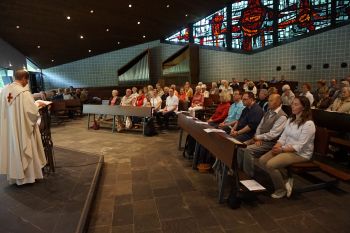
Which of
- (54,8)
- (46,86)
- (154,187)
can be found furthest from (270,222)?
(46,86)

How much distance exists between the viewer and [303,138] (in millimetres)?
2883

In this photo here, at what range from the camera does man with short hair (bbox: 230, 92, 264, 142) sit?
381cm

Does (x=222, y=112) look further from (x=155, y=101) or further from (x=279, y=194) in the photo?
(x=155, y=101)

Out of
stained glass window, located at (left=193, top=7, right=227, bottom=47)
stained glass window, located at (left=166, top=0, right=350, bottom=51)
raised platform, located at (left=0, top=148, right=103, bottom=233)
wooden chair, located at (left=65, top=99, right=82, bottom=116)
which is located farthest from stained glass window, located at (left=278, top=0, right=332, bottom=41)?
raised platform, located at (left=0, top=148, right=103, bottom=233)

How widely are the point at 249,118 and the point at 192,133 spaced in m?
0.88

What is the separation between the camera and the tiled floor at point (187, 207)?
2.37m

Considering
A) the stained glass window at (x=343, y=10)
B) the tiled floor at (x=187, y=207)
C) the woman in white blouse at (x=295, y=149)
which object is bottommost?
the tiled floor at (x=187, y=207)

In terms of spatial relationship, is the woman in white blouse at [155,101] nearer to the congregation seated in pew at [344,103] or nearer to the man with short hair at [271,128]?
the man with short hair at [271,128]

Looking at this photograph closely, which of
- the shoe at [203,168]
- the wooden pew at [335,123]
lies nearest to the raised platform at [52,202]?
the shoe at [203,168]

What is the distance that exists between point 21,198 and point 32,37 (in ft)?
31.1

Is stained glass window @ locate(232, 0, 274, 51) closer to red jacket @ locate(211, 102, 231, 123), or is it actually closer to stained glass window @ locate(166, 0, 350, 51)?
stained glass window @ locate(166, 0, 350, 51)

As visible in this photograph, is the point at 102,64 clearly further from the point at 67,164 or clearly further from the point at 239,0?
the point at 67,164

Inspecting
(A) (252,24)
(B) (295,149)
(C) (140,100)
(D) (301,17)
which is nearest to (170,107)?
(C) (140,100)

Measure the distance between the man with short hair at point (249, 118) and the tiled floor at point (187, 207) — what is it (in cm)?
83
